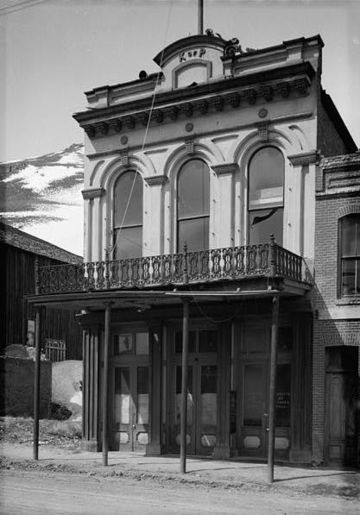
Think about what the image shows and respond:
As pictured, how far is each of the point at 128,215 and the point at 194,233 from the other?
7.43 feet

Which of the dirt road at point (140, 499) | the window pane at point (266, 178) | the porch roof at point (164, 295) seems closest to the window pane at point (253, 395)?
the porch roof at point (164, 295)

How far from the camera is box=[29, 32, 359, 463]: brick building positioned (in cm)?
1691

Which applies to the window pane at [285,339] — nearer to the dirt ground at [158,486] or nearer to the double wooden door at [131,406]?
the dirt ground at [158,486]

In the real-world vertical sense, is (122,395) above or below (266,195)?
below

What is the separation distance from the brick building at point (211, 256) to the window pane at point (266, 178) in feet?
0.12

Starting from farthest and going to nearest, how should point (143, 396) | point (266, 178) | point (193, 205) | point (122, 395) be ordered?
point (122, 395) < point (143, 396) < point (193, 205) < point (266, 178)

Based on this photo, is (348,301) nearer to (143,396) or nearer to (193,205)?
(193,205)

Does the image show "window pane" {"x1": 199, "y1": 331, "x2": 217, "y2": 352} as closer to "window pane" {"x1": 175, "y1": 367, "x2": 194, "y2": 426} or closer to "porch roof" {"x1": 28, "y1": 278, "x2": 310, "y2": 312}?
"window pane" {"x1": 175, "y1": 367, "x2": 194, "y2": 426}

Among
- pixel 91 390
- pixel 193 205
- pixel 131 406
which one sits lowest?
pixel 131 406

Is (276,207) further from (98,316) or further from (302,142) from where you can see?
(98,316)

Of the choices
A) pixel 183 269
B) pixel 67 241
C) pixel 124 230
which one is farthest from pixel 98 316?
pixel 67 241

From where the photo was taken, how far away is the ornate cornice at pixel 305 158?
17.4 metres

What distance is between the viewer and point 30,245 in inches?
1361

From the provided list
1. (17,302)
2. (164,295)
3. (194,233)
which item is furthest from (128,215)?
(17,302)
